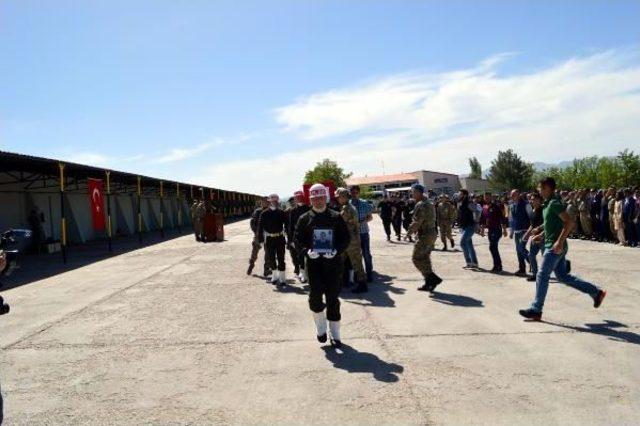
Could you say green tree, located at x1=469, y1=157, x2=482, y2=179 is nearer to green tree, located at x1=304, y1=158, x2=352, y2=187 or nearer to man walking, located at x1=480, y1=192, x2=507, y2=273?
green tree, located at x1=304, y1=158, x2=352, y2=187

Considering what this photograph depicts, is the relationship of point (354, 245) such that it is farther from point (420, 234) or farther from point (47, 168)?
point (47, 168)

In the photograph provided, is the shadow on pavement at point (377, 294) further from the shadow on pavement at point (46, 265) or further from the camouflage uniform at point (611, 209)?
the camouflage uniform at point (611, 209)

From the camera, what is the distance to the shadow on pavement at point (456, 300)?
7.28 m

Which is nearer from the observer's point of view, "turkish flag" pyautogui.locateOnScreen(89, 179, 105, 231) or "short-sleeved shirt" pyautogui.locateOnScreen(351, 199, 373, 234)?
"short-sleeved shirt" pyautogui.locateOnScreen(351, 199, 373, 234)

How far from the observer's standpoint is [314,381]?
14.5ft

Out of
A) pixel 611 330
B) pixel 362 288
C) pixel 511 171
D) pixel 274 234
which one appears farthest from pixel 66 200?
pixel 511 171

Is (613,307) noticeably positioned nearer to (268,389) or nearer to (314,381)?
(314,381)

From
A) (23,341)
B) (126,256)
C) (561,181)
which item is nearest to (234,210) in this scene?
(126,256)

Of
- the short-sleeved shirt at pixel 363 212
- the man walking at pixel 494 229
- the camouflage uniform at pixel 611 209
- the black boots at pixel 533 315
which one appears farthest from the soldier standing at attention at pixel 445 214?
the black boots at pixel 533 315

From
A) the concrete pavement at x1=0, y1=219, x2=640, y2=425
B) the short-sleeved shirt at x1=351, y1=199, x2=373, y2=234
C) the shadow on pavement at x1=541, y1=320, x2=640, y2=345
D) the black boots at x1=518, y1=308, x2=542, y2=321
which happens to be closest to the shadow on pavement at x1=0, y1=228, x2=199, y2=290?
the concrete pavement at x1=0, y1=219, x2=640, y2=425

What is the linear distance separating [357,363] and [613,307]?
4220 millimetres

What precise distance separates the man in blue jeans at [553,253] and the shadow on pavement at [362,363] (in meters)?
2.51

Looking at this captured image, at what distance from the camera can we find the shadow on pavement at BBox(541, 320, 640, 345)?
5.24m

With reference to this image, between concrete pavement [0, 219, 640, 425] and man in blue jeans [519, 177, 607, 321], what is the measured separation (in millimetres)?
Result: 271
